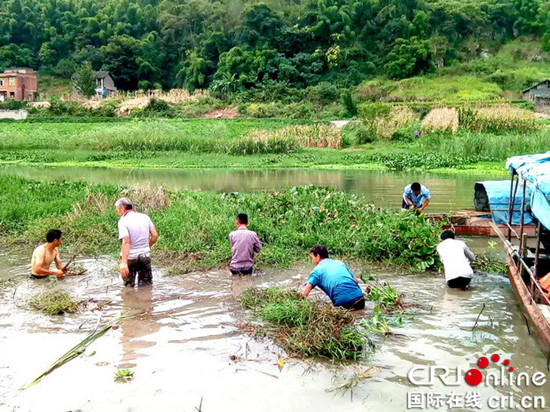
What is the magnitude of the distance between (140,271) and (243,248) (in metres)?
1.63

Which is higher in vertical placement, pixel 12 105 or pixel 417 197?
pixel 12 105

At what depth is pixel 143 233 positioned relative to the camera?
808 cm

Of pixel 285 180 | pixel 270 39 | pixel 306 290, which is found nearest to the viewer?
pixel 306 290

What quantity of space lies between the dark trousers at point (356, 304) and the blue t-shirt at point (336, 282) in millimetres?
45

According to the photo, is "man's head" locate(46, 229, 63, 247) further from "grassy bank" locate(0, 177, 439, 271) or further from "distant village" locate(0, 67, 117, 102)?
"distant village" locate(0, 67, 117, 102)

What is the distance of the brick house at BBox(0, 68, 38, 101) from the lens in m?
64.2

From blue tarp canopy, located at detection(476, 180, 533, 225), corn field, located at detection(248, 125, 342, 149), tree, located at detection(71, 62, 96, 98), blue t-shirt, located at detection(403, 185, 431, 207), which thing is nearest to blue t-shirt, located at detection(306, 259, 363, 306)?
blue tarp canopy, located at detection(476, 180, 533, 225)

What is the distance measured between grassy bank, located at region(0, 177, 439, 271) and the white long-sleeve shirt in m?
0.89

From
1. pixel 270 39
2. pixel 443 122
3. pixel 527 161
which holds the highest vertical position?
pixel 270 39

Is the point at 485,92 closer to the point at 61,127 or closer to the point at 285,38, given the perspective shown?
the point at 285,38

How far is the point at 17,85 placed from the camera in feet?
211

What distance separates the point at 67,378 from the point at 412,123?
33348 mm

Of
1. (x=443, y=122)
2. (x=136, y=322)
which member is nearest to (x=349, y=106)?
(x=443, y=122)

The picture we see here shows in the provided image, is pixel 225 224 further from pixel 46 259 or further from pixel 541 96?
pixel 541 96
